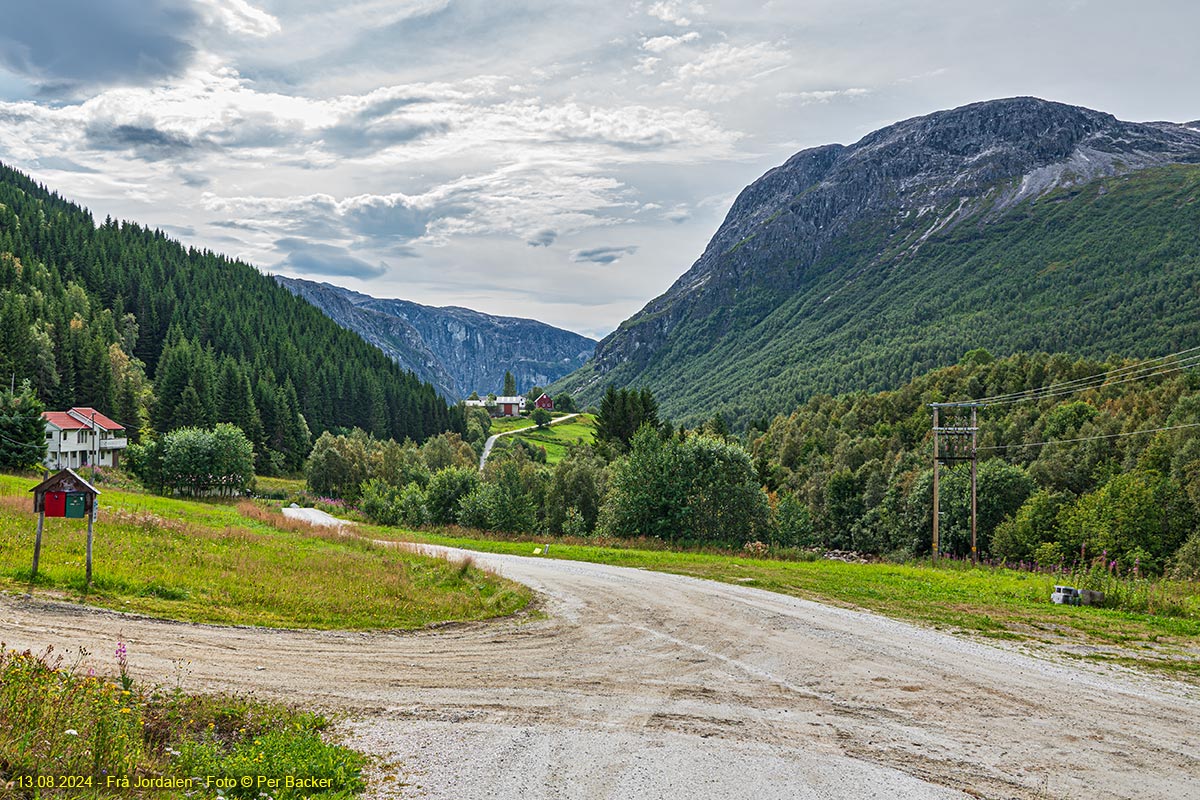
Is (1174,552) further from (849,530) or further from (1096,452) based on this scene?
(849,530)

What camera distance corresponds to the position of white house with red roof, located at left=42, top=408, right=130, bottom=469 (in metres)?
88.1

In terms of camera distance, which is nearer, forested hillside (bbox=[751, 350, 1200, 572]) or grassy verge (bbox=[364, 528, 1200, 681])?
grassy verge (bbox=[364, 528, 1200, 681])

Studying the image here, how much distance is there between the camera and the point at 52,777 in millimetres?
7750

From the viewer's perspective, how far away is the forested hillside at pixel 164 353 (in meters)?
107

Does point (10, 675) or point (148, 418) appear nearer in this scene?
point (10, 675)

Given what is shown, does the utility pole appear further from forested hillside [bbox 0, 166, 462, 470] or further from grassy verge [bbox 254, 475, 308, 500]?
forested hillside [bbox 0, 166, 462, 470]

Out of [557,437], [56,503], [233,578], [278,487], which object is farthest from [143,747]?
[557,437]

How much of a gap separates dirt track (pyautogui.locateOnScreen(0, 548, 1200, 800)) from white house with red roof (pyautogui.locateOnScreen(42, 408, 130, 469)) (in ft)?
290

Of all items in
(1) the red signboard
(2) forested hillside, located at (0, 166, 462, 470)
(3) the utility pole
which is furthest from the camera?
(2) forested hillside, located at (0, 166, 462, 470)

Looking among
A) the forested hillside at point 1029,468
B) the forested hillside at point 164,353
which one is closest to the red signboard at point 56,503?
the forested hillside at point 1029,468

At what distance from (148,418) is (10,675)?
127 metres

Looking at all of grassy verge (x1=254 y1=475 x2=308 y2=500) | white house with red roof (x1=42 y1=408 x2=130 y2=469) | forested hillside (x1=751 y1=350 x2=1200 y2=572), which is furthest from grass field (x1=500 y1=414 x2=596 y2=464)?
white house with red roof (x1=42 y1=408 x2=130 y2=469)

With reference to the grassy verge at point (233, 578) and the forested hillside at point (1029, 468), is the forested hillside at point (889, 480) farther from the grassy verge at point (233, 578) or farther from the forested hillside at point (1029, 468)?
the grassy verge at point (233, 578)

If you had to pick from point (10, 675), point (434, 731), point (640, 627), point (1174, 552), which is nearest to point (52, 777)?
point (10, 675)
